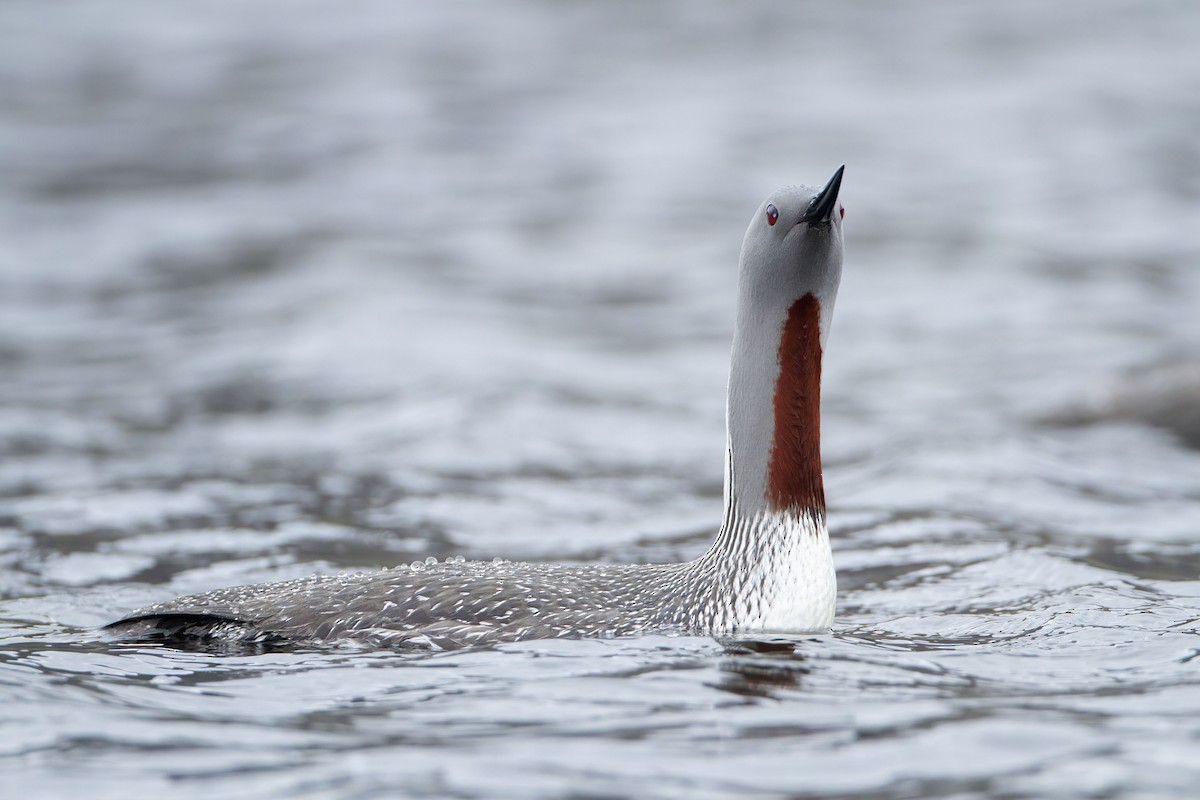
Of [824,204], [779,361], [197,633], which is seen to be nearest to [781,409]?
[779,361]

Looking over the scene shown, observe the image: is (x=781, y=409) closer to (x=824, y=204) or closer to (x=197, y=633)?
(x=824, y=204)

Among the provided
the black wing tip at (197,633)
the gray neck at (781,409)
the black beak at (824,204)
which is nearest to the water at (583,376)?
the black wing tip at (197,633)

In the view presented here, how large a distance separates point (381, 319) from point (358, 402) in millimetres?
2434

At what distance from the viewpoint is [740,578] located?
5.79m

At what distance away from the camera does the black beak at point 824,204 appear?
18.0ft

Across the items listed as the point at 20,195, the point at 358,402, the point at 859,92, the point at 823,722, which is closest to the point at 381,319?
the point at 358,402

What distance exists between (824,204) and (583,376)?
785 cm

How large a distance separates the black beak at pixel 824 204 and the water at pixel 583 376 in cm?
150

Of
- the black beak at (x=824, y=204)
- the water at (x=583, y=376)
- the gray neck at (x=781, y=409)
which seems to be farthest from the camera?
the gray neck at (x=781, y=409)

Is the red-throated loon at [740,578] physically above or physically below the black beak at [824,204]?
below

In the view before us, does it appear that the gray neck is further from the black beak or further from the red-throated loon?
the black beak

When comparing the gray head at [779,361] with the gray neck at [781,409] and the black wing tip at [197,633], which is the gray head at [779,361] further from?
the black wing tip at [197,633]

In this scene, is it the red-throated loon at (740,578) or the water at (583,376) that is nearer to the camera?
the water at (583,376)

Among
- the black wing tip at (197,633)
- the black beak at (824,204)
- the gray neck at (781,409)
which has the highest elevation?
the black beak at (824,204)
